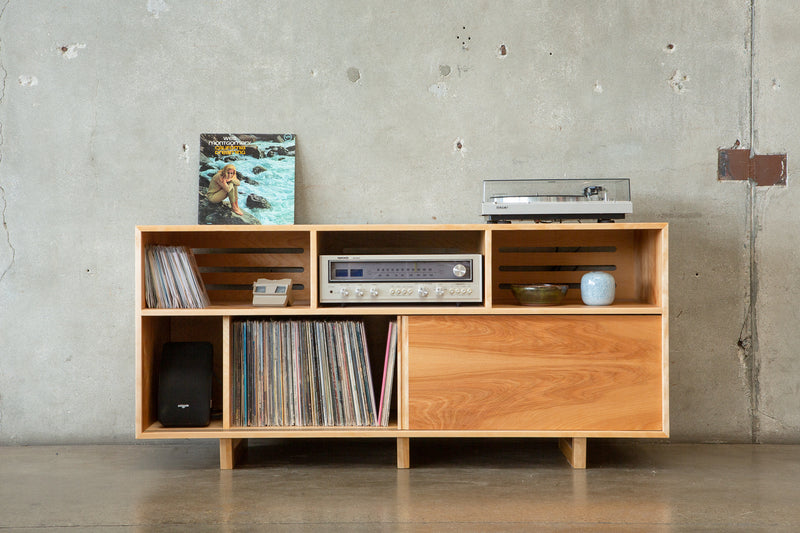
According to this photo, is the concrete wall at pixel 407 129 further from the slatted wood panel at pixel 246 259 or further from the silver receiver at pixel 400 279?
the silver receiver at pixel 400 279

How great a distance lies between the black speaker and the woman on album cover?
Result: 23.5 inches

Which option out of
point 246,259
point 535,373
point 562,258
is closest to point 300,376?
point 246,259

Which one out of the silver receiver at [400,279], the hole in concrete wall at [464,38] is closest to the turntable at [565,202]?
the silver receiver at [400,279]

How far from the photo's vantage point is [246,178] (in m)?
2.62

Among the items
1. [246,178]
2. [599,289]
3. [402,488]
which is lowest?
[402,488]

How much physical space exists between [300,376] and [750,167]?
190 cm

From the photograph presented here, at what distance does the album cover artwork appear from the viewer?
2.61 meters

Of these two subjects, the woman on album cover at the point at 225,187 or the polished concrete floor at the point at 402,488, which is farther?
the woman on album cover at the point at 225,187

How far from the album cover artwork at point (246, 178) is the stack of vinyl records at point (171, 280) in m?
0.32

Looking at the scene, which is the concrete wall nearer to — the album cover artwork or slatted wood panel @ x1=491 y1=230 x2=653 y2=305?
the album cover artwork

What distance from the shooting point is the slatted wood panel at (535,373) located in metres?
2.23

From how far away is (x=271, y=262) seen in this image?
2.65 meters

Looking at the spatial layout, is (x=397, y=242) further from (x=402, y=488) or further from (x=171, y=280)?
(x=402, y=488)

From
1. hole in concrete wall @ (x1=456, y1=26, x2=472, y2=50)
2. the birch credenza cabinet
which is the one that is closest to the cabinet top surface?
the birch credenza cabinet
